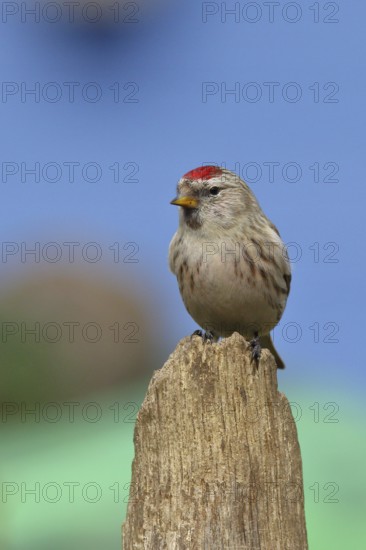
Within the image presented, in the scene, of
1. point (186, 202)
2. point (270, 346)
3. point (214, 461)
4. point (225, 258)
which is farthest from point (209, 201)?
point (214, 461)

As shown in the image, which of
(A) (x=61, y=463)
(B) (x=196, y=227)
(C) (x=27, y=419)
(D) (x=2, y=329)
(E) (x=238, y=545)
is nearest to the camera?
(E) (x=238, y=545)

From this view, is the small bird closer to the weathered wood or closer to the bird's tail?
the bird's tail

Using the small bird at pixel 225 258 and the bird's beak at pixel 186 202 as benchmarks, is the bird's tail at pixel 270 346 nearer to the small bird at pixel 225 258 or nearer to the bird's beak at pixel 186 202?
the small bird at pixel 225 258

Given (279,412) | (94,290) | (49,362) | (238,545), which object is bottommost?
(238,545)

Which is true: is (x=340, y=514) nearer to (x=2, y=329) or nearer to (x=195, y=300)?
(x=195, y=300)

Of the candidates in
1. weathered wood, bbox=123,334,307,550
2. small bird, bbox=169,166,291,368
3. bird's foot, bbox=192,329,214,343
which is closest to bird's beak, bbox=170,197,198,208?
small bird, bbox=169,166,291,368

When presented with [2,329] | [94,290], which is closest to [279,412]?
[2,329]
